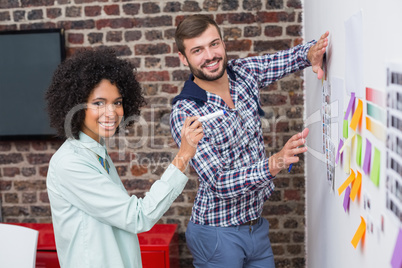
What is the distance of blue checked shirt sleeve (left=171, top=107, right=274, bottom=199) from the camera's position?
5.47 ft

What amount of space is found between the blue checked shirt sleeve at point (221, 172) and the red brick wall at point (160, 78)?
83 cm

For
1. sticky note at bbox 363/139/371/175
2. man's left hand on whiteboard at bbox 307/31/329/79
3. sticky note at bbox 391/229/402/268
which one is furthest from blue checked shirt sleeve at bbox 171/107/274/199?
sticky note at bbox 391/229/402/268

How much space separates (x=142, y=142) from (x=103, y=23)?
0.74 m

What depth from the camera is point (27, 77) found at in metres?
2.59

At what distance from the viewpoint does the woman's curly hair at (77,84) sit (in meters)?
1.54

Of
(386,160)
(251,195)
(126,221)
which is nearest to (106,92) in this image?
(126,221)

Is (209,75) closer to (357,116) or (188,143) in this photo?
(188,143)

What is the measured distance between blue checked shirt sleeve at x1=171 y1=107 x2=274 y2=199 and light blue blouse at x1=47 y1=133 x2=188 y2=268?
0.90 ft

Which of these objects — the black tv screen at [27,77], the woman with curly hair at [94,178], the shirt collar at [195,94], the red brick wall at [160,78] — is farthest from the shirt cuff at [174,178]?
the black tv screen at [27,77]

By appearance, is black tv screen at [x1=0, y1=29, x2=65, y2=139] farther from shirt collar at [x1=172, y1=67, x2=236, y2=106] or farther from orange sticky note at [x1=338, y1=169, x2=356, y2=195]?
orange sticky note at [x1=338, y1=169, x2=356, y2=195]

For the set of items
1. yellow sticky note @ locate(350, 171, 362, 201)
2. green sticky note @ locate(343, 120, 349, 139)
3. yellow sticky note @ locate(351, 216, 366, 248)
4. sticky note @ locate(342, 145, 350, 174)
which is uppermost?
green sticky note @ locate(343, 120, 349, 139)

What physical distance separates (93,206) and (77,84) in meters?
0.44

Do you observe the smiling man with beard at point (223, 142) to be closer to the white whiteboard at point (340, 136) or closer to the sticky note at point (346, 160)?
the white whiteboard at point (340, 136)

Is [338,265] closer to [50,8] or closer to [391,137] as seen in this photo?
[391,137]
